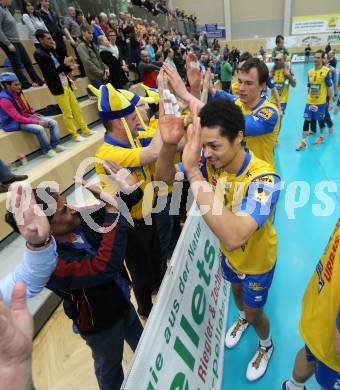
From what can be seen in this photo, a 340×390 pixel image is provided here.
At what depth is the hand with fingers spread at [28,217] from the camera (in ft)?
3.61

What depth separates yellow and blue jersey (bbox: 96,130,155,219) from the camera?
207 centimetres

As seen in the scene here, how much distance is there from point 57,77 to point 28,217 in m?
4.86

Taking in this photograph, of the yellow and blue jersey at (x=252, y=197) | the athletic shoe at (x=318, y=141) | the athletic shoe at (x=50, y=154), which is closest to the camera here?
the yellow and blue jersey at (x=252, y=197)

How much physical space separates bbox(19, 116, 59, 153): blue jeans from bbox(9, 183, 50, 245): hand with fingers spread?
3878 millimetres

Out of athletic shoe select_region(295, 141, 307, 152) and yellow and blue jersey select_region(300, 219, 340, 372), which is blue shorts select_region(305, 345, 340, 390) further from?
athletic shoe select_region(295, 141, 307, 152)

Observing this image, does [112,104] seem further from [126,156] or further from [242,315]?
[242,315]

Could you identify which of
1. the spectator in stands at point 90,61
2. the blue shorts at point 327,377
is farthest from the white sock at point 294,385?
the spectator in stands at point 90,61

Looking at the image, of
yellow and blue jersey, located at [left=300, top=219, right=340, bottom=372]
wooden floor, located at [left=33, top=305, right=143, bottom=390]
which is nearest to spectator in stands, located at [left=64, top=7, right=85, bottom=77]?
wooden floor, located at [left=33, top=305, right=143, bottom=390]

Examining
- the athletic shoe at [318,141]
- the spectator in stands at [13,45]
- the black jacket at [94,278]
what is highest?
the spectator in stands at [13,45]

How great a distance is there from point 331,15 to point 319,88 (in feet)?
78.7

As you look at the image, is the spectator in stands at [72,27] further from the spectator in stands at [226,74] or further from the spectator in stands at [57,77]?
the spectator in stands at [226,74]

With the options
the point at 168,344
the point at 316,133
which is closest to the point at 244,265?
the point at 168,344

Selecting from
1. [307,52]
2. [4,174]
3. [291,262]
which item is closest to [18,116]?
[4,174]

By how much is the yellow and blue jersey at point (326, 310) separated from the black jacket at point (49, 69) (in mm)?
5213
